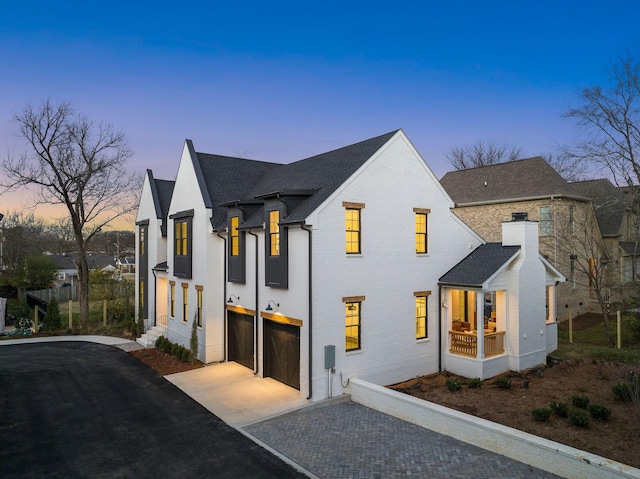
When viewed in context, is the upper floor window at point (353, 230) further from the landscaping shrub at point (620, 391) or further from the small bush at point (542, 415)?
the landscaping shrub at point (620, 391)

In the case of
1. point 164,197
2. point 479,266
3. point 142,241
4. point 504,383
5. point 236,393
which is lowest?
point 236,393

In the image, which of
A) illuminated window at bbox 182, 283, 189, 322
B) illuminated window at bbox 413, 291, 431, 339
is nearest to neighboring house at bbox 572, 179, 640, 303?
illuminated window at bbox 413, 291, 431, 339

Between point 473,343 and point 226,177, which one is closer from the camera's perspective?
point 473,343

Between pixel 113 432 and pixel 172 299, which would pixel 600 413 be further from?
pixel 172 299

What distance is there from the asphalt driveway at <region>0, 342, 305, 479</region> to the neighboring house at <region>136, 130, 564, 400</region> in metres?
3.58

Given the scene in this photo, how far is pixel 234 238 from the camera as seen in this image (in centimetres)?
1739

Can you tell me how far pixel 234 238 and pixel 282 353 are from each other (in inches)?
212

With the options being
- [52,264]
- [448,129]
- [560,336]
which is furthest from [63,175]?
[448,129]

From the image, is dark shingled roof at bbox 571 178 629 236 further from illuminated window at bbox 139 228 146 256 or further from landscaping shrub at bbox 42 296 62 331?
landscaping shrub at bbox 42 296 62 331

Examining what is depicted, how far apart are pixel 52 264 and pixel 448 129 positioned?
4273cm

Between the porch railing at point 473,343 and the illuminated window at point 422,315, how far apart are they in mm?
1206

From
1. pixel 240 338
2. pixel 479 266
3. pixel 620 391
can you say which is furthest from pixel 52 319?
pixel 620 391

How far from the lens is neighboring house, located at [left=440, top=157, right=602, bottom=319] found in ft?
85.2

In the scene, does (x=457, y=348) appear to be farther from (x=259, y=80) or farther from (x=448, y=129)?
(x=448, y=129)
